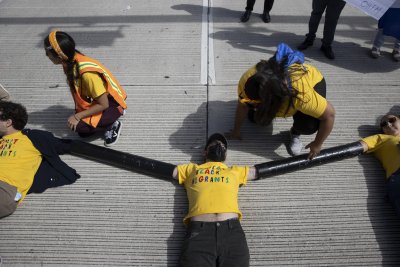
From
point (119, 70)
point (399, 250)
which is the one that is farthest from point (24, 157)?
point (399, 250)

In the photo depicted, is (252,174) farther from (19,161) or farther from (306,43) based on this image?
(306,43)

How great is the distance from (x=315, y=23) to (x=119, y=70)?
8.43 feet

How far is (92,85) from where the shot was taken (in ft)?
8.09

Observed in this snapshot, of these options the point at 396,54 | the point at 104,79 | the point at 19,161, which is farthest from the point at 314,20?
the point at 19,161

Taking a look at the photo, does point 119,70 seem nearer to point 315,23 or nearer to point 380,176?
point 315,23

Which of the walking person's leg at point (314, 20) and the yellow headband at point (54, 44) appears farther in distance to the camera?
the walking person's leg at point (314, 20)

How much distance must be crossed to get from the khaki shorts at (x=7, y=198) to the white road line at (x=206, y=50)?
2206 millimetres

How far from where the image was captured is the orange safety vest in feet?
8.05

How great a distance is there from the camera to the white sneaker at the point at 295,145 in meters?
2.76

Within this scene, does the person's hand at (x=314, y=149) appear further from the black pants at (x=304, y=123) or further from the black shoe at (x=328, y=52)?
the black shoe at (x=328, y=52)

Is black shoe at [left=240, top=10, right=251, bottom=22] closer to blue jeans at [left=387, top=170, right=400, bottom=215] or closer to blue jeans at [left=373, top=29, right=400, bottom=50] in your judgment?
blue jeans at [left=373, top=29, right=400, bottom=50]

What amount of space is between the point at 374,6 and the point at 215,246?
2776 millimetres

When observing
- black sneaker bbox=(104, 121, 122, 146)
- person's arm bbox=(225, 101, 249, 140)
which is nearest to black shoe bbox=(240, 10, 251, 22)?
person's arm bbox=(225, 101, 249, 140)

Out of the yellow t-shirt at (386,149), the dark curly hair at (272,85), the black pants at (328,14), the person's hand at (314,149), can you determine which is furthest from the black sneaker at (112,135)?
the black pants at (328,14)
